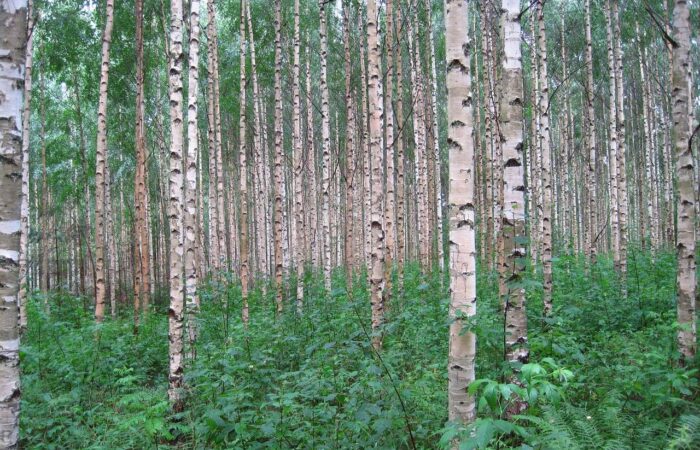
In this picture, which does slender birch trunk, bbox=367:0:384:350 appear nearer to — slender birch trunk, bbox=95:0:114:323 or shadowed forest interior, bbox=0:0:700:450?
shadowed forest interior, bbox=0:0:700:450

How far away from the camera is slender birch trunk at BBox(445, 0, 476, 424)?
153 inches

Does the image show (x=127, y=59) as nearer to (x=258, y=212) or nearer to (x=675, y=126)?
(x=258, y=212)

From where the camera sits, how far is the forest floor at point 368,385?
3605 millimetres

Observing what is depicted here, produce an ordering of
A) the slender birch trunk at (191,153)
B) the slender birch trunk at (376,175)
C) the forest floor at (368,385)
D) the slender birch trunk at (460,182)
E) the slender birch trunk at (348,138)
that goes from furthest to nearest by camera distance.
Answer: the slender birch trunk at (348,138), the slender birch trunk at (191,153), the slender birch trunk at (376,175), the slender birch trunk at (460,182), the forest floor at (368,385)

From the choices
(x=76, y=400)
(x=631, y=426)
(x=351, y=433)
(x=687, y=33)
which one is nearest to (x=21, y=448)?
(x=76, y=400)

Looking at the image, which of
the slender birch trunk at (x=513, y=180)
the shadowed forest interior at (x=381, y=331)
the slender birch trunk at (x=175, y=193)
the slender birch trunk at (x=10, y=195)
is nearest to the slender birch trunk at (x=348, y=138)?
the shadowed forest interior at (x=381, y=331)

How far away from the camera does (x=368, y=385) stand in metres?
4.62

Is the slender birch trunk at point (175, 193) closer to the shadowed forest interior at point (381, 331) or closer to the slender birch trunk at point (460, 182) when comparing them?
the shadowed forest interior at point (381, 331)

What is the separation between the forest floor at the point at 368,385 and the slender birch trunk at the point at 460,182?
0.24 m

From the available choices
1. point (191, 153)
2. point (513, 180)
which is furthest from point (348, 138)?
point (513, 180)

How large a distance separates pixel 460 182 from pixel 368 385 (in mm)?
2168

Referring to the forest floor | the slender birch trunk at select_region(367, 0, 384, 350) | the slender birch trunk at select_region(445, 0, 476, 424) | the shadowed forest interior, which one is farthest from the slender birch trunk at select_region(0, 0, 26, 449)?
the slender birch trunk at select_region(367, 0, 384, 350)

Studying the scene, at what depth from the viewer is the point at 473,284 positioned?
3.98m

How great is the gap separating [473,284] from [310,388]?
238 cm
